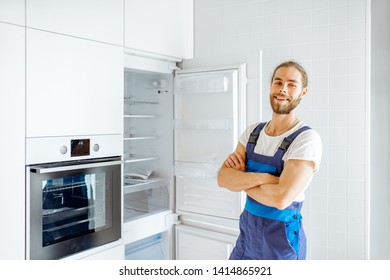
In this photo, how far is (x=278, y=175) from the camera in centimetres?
138

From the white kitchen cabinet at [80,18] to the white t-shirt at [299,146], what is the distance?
2.85 ft

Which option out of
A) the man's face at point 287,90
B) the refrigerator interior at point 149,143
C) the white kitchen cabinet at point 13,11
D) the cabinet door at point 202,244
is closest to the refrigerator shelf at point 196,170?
the refrigerator interior at point 149,143

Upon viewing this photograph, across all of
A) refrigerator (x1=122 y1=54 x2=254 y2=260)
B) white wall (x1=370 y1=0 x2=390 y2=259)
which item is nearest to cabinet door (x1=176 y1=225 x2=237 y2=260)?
refrigerator (x1=122 y1=54 x2=254 y2=260)

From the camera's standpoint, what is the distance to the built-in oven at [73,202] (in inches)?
59.4

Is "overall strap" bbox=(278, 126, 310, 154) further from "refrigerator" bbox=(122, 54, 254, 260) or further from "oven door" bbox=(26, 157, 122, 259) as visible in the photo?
"oven door" bbox=(26, 157, 122, 259)

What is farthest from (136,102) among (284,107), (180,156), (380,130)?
(380,130)

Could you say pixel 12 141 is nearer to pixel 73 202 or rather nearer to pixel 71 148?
pixel 71 148

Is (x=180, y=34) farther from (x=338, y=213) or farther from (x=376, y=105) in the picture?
(x=338, y=213)

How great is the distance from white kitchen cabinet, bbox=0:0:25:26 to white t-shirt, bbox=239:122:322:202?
1.01m

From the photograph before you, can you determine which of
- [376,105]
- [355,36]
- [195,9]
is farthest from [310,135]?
[195,9]

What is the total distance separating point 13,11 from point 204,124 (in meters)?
1.00

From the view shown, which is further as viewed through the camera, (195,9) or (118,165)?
(195,9)
